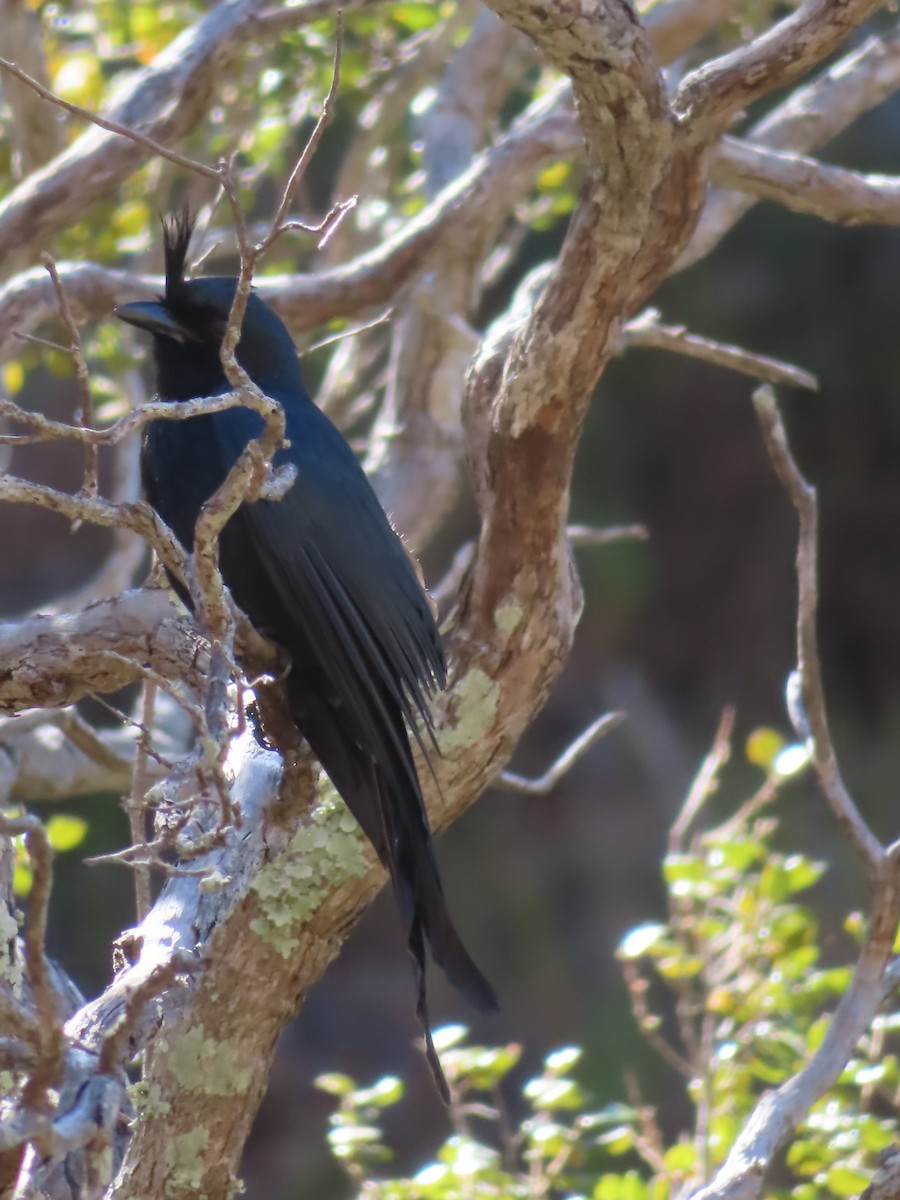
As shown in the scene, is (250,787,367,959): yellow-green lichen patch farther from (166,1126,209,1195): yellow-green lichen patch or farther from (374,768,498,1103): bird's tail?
(166,1126,209,1195): yellow-green lichen patch

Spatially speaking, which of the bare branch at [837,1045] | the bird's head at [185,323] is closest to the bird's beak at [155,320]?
the bird's head at [185,323]

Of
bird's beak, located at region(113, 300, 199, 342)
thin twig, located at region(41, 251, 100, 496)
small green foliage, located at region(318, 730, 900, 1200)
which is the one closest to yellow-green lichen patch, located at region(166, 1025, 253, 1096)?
small green foliage, located at region(318, 730, 900, 1200)

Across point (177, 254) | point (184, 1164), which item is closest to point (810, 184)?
point (177, 254)

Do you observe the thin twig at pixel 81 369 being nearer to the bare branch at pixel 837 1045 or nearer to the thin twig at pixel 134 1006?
the thin twig at pixel 134 1006

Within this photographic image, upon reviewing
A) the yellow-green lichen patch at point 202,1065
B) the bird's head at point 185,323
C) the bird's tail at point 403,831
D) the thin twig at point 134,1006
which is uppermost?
the bird's head at point 185,323

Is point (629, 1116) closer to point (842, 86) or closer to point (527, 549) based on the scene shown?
point (527, 549)

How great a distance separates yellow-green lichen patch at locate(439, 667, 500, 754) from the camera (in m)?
2.92

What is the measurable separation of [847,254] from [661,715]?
3.11m

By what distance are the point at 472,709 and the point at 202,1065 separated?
75 cm

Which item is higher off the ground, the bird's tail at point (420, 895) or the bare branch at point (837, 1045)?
the bird's tail at point (420, 895)

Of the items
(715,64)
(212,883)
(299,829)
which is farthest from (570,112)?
(212,883)

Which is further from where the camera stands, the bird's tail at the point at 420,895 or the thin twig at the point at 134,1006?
the bird's tail at the point at 420,895

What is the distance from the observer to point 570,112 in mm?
4230

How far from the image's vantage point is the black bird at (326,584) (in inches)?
106
